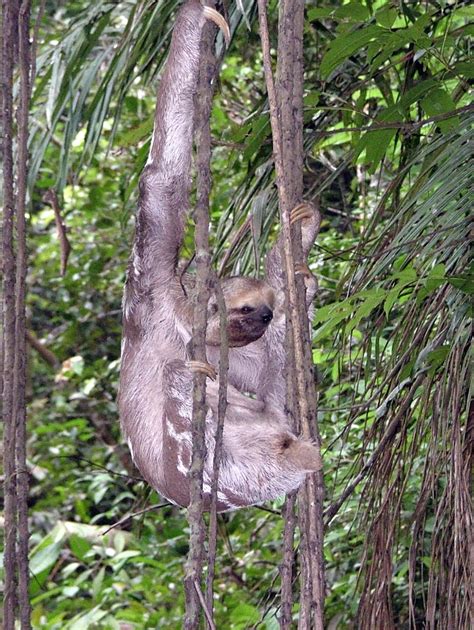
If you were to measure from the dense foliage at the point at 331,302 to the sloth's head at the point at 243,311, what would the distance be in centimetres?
8

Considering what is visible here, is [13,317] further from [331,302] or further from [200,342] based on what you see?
[331,302]

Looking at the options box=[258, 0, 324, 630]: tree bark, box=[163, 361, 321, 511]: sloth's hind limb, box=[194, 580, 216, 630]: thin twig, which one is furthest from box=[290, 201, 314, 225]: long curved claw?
box=[194, 580, 216, 630]: thin twig

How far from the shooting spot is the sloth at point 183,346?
2244 millimetres

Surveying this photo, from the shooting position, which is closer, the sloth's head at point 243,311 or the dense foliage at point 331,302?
the dense foliage at point 331,302

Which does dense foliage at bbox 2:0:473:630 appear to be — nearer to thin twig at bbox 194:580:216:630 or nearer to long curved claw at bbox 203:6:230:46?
long curved claw at bbox 203:6:230:46

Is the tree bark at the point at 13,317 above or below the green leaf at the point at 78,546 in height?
above

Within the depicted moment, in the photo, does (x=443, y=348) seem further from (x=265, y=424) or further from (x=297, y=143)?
(x=297, y=143)

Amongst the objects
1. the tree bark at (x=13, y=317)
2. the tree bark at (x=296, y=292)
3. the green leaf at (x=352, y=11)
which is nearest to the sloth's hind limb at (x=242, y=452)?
the tree bark at (x=296, y=292)

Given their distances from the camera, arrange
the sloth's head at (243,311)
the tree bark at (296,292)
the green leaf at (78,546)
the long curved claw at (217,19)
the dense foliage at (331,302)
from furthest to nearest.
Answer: the green leaf at (78,546) < the sloth's head at (243,311) < the dense foliage at (331,302) < the long curved claw at (217,19) < the tree bark at (296,292)

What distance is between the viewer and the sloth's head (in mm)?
2359

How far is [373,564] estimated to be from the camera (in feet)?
6.97

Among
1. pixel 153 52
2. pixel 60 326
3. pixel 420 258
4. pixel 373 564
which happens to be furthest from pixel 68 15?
pixel 373 564

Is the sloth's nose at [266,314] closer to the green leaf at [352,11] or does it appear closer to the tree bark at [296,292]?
the tree bark at [296,292]

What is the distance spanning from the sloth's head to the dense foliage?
0.08 meters
